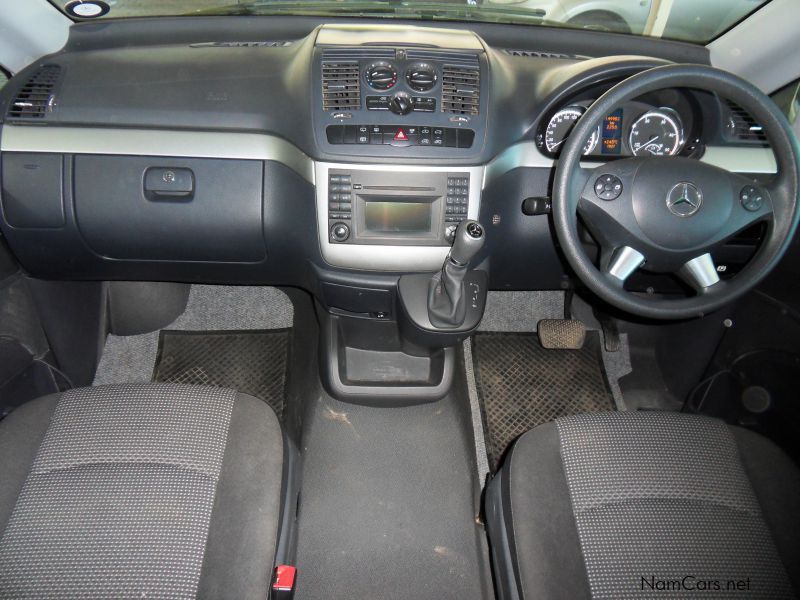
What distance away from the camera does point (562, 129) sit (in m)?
1.58

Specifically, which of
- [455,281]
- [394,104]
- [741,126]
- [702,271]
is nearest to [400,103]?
[394,104]

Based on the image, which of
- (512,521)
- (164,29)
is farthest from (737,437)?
(164,29)

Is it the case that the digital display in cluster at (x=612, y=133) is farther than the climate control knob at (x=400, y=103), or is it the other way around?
the digital display in cluster at (x=612, y=133)

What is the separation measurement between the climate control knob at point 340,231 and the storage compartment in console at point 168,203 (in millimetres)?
224

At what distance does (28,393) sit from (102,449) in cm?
83

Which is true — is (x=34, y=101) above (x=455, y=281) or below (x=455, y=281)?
above

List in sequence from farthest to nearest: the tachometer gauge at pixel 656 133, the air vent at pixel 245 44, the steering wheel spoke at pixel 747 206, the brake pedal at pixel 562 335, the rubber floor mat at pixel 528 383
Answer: the brake pedal at pixel 562 335
the rubber floor mat at pixel 528 383
the air vent at pixel 245 44
the tachometer gauge at pixel 656 133
the steering wheel spoke at pixel 747 206

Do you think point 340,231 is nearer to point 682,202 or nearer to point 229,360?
point 682,202

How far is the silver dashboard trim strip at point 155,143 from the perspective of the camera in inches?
60.8

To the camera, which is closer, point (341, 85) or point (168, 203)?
point (341, 85)

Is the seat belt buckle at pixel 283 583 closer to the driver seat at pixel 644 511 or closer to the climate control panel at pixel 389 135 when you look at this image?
the driver seat at pixel 644 511

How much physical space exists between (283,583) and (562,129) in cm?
132

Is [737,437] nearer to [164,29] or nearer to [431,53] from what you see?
[431,53]
